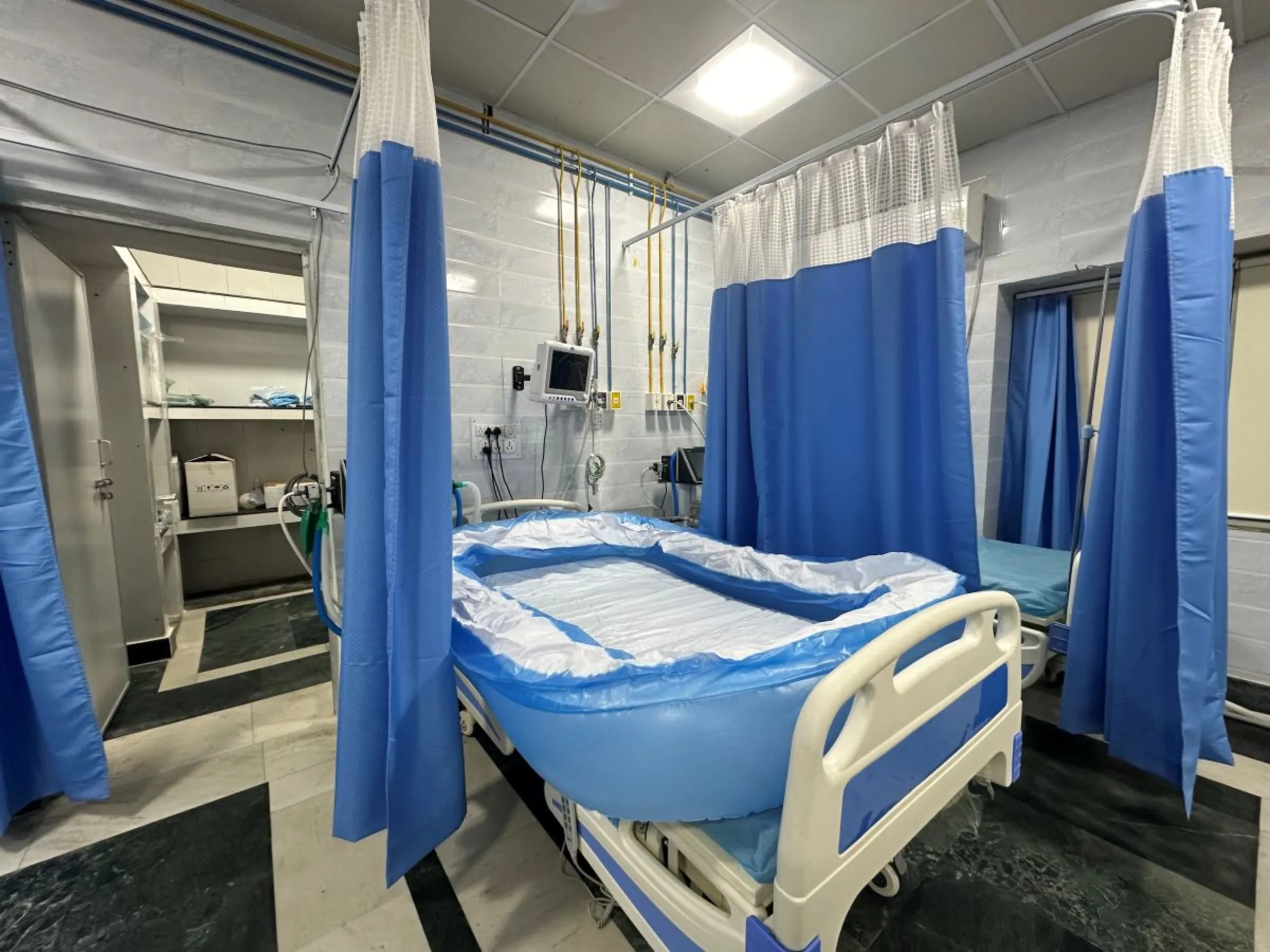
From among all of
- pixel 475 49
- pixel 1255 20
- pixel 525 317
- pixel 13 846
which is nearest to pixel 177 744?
pixel 13 846

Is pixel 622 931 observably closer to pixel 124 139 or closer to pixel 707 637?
pixel 707 637

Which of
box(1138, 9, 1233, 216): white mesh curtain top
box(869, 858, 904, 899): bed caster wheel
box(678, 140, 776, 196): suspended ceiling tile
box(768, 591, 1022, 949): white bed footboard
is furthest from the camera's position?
box(678, 140, 776, 196): suspended ceiling tile

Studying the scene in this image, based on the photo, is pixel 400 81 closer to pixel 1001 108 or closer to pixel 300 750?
pixel 300 750

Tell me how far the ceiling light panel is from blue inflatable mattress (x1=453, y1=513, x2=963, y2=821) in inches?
82.8

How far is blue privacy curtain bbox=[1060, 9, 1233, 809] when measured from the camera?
145 cm

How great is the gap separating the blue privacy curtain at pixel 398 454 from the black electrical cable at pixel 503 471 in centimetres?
139

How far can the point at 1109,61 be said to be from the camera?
7.39 feet

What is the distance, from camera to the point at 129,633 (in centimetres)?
270

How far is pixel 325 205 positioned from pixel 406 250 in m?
1.26

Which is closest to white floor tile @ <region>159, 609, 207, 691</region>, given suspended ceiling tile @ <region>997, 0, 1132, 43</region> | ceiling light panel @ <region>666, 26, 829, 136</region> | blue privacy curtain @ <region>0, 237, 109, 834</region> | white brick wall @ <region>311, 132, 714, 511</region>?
blue privacy curtain @ <region>0, 237, 109, 834</region>

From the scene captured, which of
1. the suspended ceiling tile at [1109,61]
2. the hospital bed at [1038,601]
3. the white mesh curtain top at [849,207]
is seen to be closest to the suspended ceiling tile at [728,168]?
the white mesh curtain top at [849,207]

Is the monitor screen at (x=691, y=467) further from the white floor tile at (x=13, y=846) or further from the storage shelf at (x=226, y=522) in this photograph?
the white floor tile at (x=13, y=846)

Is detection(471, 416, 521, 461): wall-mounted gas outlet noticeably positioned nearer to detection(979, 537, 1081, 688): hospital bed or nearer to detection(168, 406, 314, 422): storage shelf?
detection(168, 406, 314, 422): storage shelf

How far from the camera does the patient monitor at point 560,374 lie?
255 centimetres
